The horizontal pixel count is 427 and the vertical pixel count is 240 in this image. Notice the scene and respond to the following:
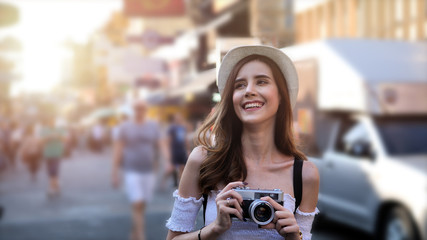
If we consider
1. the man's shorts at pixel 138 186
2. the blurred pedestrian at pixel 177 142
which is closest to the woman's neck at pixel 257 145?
the man's shorts at pixel 138 186

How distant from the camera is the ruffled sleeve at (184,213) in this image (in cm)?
239

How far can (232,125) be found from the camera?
245 cm

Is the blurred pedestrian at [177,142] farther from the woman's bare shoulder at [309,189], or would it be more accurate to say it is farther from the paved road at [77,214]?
the woman's bare shoulder at [309,189]

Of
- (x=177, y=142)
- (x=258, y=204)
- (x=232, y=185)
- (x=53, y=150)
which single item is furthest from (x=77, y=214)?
(x=258, y=204)

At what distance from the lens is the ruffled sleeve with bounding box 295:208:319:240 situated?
7.75 feet

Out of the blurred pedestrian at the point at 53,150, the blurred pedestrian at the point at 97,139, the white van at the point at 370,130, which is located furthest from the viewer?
the blurred pedestrian at the point at 97,139

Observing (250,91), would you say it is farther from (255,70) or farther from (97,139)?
(97,139)

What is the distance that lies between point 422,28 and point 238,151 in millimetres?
17430

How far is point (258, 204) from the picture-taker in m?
2.11

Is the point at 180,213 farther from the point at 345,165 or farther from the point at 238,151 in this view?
the point at 345,165

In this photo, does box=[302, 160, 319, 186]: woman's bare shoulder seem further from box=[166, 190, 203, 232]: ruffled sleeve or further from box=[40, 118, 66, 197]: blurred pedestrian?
box=[40, 118, 66, 197]: blurred pedestrian

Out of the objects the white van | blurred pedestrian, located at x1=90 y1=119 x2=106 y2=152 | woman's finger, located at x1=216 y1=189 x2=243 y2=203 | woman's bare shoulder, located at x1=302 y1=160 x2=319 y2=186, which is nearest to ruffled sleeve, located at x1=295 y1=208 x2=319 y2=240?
woman's bare shoulder, located at x1=302 y1=160 x2=319 y2=186

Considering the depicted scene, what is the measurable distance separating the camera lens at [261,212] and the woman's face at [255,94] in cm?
36

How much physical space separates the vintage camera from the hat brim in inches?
18.8
